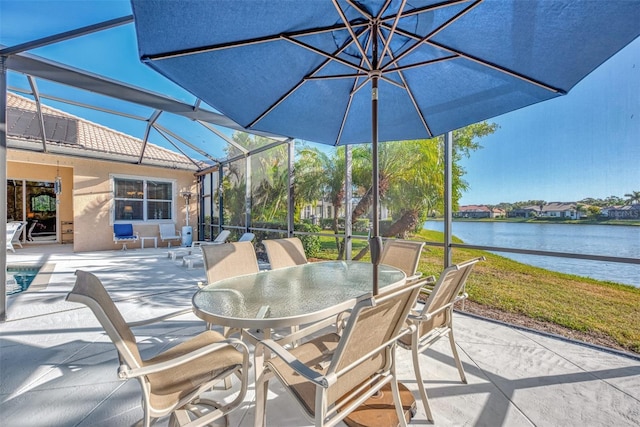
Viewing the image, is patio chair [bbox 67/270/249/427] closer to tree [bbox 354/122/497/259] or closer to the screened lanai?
the screened lanai

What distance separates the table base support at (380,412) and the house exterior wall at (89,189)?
10.4 metres

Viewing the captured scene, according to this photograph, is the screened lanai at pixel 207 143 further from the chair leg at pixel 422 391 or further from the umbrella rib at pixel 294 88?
the chair leg at pixel 422 391

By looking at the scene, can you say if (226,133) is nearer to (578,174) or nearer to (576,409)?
(578,174)

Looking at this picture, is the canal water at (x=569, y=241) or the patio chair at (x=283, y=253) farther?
the patio chair at (x=283, y=253)

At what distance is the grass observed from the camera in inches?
120

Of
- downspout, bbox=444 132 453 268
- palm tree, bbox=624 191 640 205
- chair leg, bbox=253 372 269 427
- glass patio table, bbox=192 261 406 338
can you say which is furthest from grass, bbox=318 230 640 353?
chair leg, bbox=253 372 269 427

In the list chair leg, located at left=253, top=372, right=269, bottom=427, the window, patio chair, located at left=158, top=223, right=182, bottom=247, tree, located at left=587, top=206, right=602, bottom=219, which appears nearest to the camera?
chair leg, located at left=253, top=372, right=269, bottom=427

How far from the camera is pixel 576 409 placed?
77.0 inches

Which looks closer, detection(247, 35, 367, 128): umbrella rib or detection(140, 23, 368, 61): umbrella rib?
detection(140, 23, 368, 61): umbrella rib

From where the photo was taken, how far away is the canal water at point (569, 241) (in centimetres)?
283

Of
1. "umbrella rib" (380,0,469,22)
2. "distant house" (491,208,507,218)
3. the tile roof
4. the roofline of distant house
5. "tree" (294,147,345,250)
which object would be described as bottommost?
"distant house" (491,208,507,218)

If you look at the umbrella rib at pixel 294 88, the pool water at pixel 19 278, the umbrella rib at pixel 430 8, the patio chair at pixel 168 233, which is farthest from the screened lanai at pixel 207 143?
the umbrella rib at pixel 430 8

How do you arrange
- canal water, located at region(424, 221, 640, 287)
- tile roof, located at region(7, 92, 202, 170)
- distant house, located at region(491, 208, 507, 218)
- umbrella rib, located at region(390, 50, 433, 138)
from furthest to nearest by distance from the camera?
1. tile roof, located at region(7, 92, 202, 170)
2. distant house, located at region(491, 208, 507, 218)
3. canal water, located at region(424, 221, 640, 287)
4. umbrella rib, located at region(390, 50, 433, 138)

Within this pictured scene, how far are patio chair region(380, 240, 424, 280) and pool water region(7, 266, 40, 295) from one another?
19.1ft
